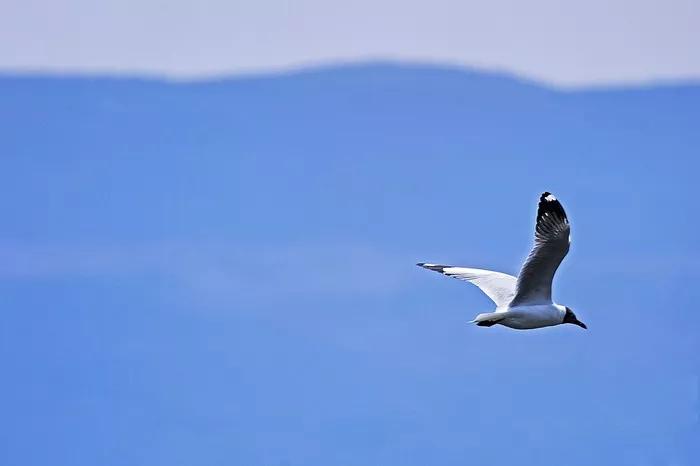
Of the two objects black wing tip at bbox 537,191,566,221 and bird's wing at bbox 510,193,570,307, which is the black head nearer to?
bird's wing at bbox 510,193,570,307

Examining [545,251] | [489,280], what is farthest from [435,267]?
[545,251]

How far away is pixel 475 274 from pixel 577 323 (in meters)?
0.67

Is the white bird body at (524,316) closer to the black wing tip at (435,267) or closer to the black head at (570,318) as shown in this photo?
the black head at (570,318)

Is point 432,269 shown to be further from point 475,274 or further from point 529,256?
point 529,256

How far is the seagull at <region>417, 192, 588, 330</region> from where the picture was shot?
10.5 meters

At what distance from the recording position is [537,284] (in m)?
10.8

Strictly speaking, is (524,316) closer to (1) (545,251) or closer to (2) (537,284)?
(2) (537,284)

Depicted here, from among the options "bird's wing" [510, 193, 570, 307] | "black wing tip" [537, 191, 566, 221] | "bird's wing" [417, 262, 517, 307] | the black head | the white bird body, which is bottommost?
the black head

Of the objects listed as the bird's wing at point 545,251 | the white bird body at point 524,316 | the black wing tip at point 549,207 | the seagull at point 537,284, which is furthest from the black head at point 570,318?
the black wing tip at point 549,207

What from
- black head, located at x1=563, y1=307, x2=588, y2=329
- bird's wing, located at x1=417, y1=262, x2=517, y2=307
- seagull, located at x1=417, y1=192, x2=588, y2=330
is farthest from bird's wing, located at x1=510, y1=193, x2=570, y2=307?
black head, located at x1=563, y1=307, x2=588, y2=329

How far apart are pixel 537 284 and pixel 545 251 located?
31 cm

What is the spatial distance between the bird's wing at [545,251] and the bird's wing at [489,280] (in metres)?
0.17

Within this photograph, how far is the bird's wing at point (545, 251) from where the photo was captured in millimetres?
10461

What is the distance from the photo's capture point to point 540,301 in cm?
1087
